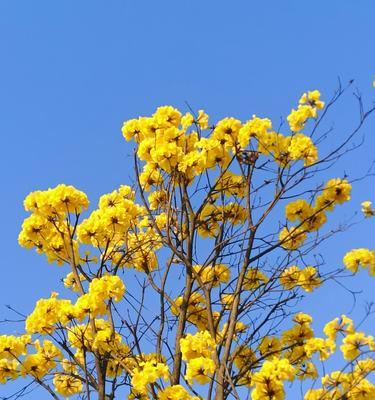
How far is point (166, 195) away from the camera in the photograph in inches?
224

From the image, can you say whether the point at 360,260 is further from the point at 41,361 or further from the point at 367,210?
the point at 41,361

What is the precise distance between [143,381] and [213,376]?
1.63 ft

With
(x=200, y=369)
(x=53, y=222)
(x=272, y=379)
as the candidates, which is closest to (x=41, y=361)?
(x=53, y=222)

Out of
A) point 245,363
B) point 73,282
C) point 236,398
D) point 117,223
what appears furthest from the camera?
point 73,282

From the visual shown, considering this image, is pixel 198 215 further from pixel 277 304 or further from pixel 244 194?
pixel 277 304

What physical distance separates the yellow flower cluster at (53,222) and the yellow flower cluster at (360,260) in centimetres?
222

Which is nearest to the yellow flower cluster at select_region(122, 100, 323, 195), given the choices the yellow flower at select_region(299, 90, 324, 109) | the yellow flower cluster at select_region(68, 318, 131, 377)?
the yellow flower at select_region(299, 90, 324, 109)

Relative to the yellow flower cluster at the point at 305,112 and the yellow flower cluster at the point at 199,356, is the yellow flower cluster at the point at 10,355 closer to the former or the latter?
the yellow flower cluster at the point at 199,356

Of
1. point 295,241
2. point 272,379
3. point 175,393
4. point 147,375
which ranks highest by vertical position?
point 295,241

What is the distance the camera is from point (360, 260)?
4793 mm

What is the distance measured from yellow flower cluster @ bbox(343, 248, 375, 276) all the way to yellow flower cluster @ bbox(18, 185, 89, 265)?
2.22m

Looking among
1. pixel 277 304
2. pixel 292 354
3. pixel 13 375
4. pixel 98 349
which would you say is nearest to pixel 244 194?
pixel 277 304

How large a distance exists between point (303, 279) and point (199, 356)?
1.49m

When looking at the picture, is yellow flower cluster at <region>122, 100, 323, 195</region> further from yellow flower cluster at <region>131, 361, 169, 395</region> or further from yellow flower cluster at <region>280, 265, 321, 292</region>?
yellow flower cluster at <region>131, 361, 169, 395</region>
